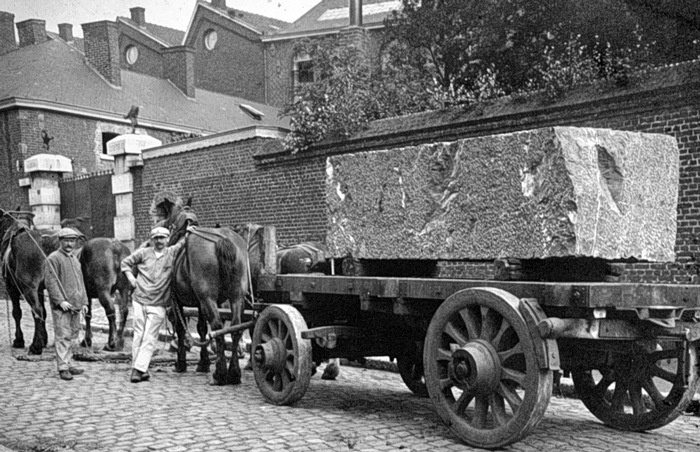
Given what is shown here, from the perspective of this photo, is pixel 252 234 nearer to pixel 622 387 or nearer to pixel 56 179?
pixel 622 387

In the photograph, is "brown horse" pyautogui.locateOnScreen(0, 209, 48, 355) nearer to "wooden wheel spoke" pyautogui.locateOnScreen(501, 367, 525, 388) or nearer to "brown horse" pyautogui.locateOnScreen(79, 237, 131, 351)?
"brown horse" pyautogui.locateOnScreen(79, 237, 131, 351)

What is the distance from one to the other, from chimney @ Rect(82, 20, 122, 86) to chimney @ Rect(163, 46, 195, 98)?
4391mm

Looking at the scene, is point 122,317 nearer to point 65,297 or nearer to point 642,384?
Result: point 65,297

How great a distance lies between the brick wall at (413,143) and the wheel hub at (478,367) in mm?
4217

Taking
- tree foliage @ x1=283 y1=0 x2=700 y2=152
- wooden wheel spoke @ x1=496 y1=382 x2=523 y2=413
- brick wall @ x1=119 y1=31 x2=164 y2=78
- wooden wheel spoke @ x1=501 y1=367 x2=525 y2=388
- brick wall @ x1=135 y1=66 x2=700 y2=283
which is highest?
brick wall @ x1=119 y1=31 x2=164 y2=78

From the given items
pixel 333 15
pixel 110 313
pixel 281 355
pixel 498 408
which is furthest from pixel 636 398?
pixel 333 15

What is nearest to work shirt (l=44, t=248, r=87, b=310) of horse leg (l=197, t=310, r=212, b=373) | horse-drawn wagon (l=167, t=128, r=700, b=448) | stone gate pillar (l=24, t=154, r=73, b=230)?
horse leg (l=197, t=310, r=212, b=373)

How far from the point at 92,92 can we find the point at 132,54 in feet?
41.3

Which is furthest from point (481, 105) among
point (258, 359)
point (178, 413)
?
point (178, 413)

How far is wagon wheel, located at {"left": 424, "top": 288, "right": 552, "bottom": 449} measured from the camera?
517 centimetres

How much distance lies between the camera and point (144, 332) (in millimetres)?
9148

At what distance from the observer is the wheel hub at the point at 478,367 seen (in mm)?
5395

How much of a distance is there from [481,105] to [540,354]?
271 inches

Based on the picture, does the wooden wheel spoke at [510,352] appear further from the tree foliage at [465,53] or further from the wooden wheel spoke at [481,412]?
the tree foliage at [465,53]
